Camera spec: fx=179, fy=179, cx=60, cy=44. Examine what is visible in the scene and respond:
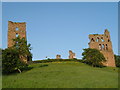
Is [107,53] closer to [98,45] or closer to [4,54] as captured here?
[98,45]

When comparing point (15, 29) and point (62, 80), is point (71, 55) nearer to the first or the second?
point (15, 29)

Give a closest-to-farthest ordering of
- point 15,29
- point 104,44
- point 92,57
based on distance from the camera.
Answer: point 92,57 < point 15,29 < point 104,44

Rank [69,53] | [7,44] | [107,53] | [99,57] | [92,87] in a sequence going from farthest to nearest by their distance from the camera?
[69,53]
[107,53]
[7,44]
[99,57]
[92,87]

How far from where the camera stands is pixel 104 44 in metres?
70.5

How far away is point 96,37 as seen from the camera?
7156cm

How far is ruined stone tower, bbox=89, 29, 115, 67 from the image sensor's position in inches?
2680

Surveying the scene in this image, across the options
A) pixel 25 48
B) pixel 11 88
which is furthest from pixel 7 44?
pixel 11 88

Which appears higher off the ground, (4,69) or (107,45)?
(107,45)

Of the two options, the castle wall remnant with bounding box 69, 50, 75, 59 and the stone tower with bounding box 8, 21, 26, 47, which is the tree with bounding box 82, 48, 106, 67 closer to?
the castle wall remnant with bounding box 69, 50, 75, 59

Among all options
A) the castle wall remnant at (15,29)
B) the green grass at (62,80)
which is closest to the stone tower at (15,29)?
the castle wall remnant at (15,29)

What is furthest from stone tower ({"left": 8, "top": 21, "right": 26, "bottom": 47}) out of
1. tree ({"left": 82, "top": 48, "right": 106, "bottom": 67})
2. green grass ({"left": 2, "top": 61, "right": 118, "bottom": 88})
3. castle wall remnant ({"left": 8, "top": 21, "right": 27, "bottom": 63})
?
green grass ({"left": 2, "top": 61, "right": 118, "bottom": 88})

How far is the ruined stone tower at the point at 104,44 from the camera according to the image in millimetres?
68062

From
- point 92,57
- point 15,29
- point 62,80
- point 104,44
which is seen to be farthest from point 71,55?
point 62,80

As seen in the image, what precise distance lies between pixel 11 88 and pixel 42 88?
4167mm
